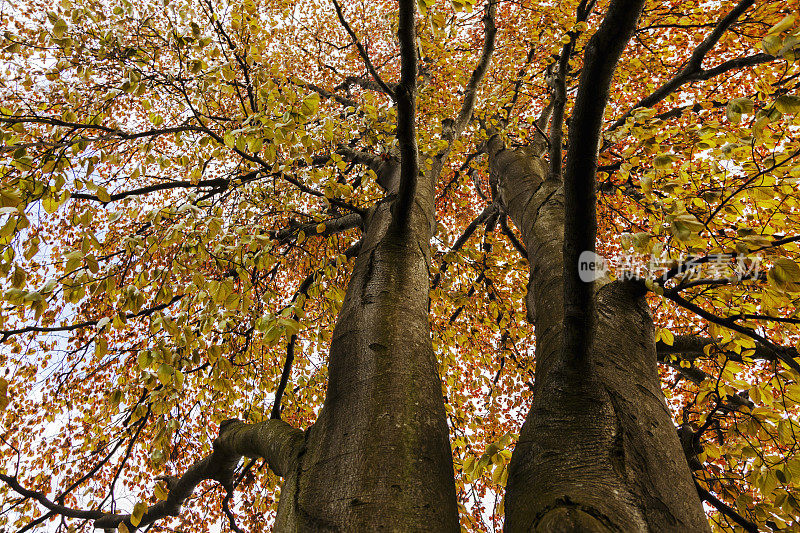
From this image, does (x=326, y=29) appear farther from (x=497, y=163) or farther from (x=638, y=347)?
(x=638, y=347)

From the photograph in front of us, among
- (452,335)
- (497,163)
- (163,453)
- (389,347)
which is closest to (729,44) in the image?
(497,163)

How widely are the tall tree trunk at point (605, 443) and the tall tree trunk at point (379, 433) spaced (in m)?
0.35

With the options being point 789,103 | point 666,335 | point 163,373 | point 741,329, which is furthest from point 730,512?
point 163,373

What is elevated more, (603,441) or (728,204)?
(728,204)

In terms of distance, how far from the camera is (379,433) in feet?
5.27

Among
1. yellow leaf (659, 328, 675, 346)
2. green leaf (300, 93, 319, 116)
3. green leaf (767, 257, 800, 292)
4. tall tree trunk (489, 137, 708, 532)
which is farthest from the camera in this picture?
yellow leaf (659, 328, 675, 346)

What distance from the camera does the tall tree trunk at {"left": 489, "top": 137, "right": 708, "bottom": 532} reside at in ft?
4.36

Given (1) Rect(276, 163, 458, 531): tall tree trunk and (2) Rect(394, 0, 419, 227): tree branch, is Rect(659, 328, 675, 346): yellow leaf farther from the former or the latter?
(2) Rect(394, 0, 419, 227): tree branch

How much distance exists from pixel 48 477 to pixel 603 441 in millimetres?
6750

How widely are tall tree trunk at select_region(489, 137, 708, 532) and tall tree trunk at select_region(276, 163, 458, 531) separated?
35 centimetres

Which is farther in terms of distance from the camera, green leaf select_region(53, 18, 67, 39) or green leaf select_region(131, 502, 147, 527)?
green leaf select_region(131, 502, 147, 527)

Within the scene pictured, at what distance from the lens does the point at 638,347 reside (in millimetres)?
2096
